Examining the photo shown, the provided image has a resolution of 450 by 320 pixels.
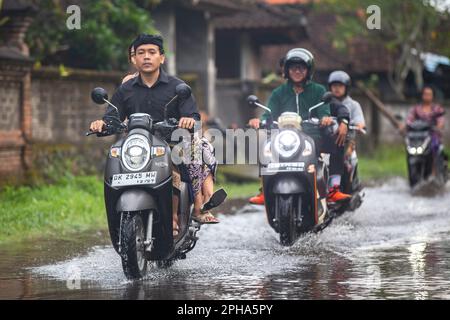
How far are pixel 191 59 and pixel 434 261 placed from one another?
17.5 metres

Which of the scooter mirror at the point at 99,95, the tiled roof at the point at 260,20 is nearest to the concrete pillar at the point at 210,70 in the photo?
the tiled roof at the point at 260,20

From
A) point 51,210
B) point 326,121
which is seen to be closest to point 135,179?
point 326,121

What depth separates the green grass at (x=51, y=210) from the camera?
42.1ft

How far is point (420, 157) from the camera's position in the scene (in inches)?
731

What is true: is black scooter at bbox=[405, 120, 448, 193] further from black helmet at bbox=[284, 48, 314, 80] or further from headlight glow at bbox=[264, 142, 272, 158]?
headlight glow at bbox=[264, 142, 272, 158]

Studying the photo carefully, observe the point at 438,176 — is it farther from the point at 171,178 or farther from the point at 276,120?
the point at 171,178

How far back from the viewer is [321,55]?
39.5m

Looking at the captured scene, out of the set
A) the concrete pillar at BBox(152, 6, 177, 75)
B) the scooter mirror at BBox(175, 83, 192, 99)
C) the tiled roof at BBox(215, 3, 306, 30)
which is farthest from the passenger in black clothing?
the tiled roof at BBox(215, 3, 306, 30)

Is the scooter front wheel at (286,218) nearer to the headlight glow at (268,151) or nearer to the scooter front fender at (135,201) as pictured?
the headlight glow at (268,151)

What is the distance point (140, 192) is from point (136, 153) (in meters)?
0.31

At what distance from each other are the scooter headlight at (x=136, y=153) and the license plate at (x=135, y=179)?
5 cm

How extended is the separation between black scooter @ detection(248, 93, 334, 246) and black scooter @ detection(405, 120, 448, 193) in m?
7.58

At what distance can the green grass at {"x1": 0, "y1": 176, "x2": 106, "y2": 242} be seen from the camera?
12.8 metres

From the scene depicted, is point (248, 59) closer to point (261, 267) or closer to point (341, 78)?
point (341, 78)
